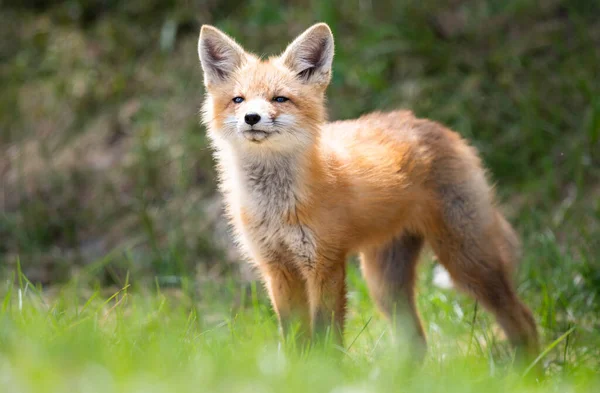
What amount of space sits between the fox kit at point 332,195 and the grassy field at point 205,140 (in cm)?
28

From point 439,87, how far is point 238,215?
3.67 m

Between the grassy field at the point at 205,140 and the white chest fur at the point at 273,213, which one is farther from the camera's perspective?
the grassy field at the point at 205,140

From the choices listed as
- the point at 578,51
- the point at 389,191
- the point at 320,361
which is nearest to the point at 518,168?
the point at 578,51

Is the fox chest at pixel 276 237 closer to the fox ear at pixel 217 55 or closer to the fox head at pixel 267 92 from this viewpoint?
the fox head at pixel 267 92

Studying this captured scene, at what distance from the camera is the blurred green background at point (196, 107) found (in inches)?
274

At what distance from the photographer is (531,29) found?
25.9 feet

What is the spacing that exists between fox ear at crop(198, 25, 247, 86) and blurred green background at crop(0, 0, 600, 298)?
1985 mm

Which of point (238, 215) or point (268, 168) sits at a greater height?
point (268, 168)

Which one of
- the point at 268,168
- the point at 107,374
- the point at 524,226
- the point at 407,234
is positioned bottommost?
the point at 524,226

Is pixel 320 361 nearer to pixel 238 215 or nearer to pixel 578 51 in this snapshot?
pixel 238 215

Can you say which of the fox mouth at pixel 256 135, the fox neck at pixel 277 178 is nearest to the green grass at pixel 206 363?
the fox neck at pixel 277 178

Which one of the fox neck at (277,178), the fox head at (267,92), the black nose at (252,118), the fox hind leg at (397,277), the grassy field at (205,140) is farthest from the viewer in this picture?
the grassy field at (205,140)

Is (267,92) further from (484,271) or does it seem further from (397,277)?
(484,271)

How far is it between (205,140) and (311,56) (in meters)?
3.46
